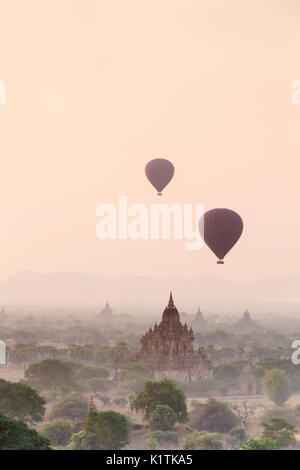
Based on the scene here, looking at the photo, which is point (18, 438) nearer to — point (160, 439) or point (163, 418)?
point (160, 439)

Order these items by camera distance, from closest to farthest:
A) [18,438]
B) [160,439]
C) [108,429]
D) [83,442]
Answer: [18,438]
[83,442]
[108,429]
[160,439]

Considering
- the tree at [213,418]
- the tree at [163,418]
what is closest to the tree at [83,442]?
the tree at [163,418]

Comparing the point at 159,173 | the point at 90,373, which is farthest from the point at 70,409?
the point at 90,373

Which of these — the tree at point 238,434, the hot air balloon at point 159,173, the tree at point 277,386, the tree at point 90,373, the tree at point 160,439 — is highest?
the hot air balloon at point 159,173

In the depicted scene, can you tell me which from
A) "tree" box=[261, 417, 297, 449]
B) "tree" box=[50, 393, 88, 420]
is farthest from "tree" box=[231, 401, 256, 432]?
"tree" box=[50, 393, 88, 420]

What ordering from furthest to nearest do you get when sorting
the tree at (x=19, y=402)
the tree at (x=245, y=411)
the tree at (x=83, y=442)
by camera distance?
1. the tree at (x=245, y=411)
2. the tree at (x=19, y=402)
3. the tree at (x=83, y=442)

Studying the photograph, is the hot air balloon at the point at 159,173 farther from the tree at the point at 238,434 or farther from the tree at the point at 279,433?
the tree at the point at 279,433
